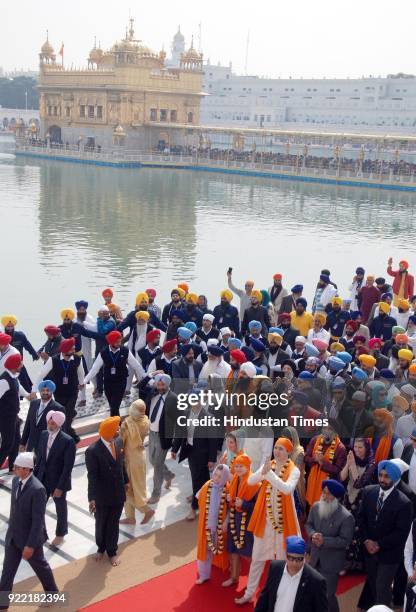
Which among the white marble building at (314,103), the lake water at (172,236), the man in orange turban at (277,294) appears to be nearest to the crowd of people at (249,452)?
the man in orange turban at (277,294)

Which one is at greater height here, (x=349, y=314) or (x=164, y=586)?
(x=349, y=314)

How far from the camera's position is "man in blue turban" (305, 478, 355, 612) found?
15.4ft

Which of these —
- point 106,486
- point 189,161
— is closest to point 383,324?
point 106,486

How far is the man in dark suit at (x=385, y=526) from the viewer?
4762mm

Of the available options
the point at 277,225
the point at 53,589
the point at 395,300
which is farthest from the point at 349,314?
the point at 277,225

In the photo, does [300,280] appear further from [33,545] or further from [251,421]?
[33,545]

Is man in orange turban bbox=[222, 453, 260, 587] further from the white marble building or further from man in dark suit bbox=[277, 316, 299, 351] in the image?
the white marble building

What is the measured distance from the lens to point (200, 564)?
5273mm

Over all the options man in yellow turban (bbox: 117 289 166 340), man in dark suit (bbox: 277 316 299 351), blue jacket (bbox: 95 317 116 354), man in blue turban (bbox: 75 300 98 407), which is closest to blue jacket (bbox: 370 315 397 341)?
man in dark suit (bbox: 277 316 299 351)

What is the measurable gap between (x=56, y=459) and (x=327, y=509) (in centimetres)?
208

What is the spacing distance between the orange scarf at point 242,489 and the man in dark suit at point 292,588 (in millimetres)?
1174

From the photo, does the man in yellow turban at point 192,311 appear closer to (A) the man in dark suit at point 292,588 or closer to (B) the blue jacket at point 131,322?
(B) the blue jacket at point 131,322

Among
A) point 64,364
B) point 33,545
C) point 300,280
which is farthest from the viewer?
point 300,280

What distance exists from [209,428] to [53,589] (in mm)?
1782
